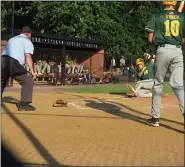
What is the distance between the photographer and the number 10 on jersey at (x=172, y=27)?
684 cm

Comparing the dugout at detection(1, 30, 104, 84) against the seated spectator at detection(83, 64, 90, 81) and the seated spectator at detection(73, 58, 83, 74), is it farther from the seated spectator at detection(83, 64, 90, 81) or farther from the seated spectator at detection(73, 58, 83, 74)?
the seated spectator at detection(73, 58, 83, 74)

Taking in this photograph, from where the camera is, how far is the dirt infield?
506cm

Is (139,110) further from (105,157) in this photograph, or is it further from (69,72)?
(69,72)

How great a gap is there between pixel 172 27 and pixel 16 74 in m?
3.73

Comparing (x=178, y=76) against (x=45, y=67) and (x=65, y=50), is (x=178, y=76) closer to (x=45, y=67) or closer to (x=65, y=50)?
(x=45, y=67)

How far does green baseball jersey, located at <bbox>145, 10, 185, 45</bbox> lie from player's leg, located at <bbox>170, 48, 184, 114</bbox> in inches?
8.5

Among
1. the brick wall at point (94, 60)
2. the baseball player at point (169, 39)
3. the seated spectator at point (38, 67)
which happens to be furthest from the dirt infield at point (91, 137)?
the brick wall at point (94, 60)

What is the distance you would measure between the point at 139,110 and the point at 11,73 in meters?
2.90

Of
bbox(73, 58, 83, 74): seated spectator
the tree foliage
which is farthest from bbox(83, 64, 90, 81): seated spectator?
the tree foliage

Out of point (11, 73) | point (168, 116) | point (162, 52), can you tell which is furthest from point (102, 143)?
point (11, 73)

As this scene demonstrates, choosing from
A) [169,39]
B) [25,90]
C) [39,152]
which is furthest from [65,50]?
[39,152]

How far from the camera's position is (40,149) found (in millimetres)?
5496

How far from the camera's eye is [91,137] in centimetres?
631

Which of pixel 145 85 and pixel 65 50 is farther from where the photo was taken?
pixel 65 50
